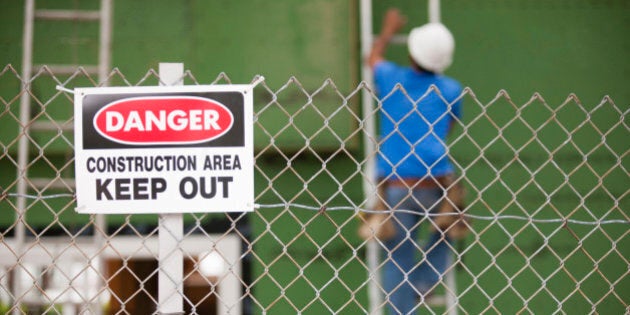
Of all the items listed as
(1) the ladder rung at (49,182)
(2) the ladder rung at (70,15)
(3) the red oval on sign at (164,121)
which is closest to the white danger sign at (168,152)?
(3) the red oval on sign at (164,121)

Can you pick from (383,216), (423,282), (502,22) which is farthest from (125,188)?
(502,22)

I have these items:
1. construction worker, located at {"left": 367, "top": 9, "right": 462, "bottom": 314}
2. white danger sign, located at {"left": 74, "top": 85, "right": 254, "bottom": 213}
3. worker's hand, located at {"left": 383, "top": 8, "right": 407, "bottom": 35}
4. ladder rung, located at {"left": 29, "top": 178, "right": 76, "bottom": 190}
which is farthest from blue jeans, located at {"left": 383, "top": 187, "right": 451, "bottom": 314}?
ladder rung, located at {"left": 29, "top": 178, "right": 76, "bottom": 190}

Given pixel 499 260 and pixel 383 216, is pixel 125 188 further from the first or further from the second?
pixel 499 260

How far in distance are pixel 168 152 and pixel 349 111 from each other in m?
→ 2.07

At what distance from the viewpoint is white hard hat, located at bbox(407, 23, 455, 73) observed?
3412mm

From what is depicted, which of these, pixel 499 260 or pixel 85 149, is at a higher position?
pixel 85 149

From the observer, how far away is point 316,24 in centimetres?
395

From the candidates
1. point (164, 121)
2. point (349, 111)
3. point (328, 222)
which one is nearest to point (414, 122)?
point (349, 111)

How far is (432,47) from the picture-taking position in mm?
3418

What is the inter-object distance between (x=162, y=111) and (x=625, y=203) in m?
3.56

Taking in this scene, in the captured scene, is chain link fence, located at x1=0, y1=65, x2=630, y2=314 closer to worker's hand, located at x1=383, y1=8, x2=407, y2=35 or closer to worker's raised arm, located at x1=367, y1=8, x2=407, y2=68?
worker's raised arm, located at x1=367, y1=8, x2=407, y2=68

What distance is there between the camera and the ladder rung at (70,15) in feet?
12.9

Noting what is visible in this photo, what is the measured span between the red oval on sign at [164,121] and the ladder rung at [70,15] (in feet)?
7.55

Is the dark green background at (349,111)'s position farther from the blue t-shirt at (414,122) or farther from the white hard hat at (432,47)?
the white hard hat at (432,47)
